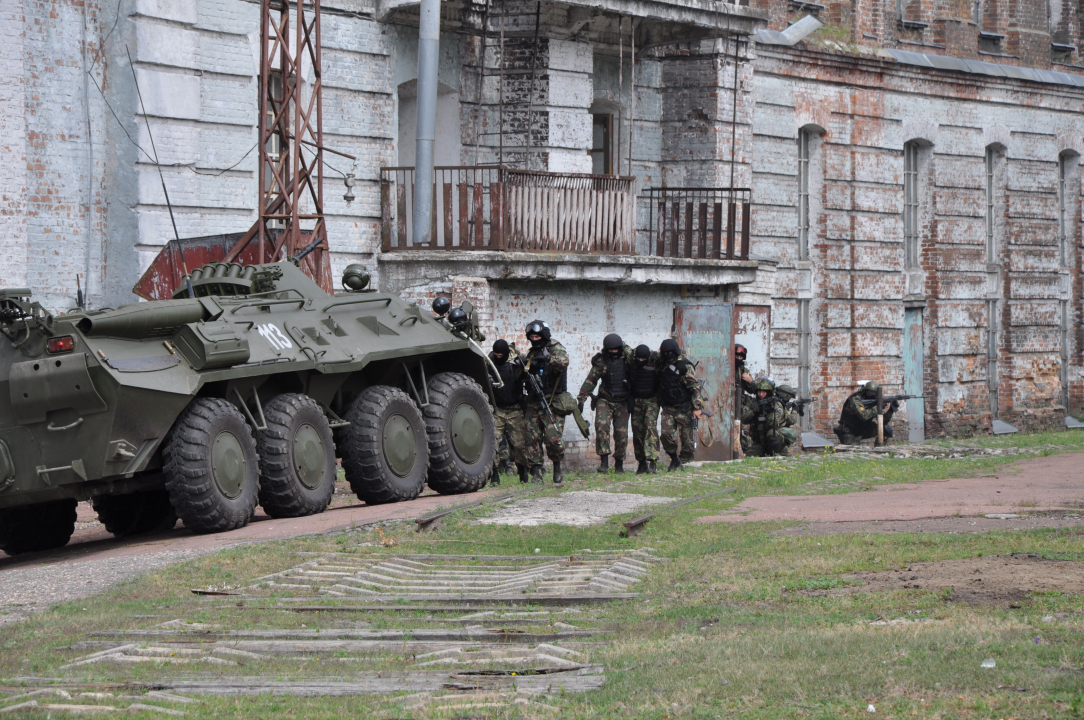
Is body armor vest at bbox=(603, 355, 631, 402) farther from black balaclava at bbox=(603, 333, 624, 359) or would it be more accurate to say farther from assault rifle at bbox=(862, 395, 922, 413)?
assault rifle at bbox=(862, 395, 922, 413)

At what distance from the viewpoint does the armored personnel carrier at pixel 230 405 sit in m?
11.2

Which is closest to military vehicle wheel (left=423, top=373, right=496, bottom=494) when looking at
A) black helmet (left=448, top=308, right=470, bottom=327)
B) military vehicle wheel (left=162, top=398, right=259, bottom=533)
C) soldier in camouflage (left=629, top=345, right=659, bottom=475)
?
black helmet (left=448, top=308, right=470, bottom=327)

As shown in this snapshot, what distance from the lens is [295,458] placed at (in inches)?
503

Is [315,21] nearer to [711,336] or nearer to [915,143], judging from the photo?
[711,336]

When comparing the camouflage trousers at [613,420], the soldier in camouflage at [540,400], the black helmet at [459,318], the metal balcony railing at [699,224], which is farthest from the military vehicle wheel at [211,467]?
the metal balcony railing at [699,224]

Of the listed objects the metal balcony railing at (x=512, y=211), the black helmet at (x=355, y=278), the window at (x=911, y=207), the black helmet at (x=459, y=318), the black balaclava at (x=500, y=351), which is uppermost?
the window at (x=911, y=207)

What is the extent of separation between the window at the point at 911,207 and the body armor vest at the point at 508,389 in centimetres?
1315

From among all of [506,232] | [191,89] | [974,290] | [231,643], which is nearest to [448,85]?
[506,232]

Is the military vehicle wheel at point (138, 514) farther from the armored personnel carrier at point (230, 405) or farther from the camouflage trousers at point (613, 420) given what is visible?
the camouflage trousers at point (613, 420)

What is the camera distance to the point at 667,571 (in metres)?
9.30

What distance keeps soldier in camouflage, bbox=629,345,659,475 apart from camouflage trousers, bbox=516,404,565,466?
3.68ft

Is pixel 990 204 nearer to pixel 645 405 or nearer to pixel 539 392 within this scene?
pixel 645 405

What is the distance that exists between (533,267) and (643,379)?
3.07 m

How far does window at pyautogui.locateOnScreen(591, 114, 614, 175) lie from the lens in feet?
77.6
